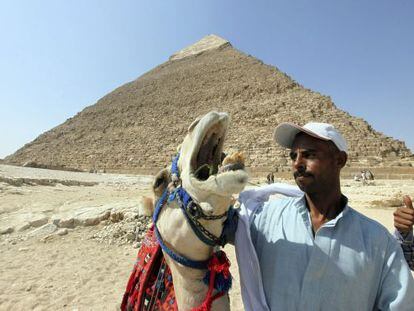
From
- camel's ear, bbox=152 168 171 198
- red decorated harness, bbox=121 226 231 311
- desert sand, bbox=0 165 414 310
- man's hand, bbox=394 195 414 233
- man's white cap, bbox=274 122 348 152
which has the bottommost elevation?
desert sand, bbox=0 165 414 310

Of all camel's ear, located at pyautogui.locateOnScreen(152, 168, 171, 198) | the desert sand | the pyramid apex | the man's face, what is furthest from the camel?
the pyramid apex

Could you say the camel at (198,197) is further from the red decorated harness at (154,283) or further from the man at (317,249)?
the man at (317,249)

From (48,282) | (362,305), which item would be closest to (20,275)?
(48,282)

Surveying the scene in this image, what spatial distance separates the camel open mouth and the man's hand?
65cm

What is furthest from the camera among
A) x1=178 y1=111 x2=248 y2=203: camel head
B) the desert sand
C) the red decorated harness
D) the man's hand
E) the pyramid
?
the pyramid

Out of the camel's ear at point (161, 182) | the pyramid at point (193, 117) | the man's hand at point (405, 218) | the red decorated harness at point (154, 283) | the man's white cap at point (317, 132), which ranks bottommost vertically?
the red decorated harness at point (154, 283)

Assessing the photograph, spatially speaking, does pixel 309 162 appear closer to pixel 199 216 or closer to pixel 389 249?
pixel 389 249

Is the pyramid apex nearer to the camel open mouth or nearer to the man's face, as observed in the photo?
the man's face

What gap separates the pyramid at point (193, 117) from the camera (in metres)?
32.5

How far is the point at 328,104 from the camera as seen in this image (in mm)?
38219

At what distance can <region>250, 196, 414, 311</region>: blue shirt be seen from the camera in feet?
3.03

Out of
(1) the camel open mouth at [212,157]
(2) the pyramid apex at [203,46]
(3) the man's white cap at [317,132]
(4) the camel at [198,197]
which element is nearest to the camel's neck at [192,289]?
(4) the camel at [198,197]

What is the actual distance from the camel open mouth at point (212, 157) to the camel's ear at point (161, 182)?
17cm

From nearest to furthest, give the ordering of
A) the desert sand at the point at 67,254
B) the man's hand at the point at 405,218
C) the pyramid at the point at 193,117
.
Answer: the man's hand at the point at 405,218 → the desert sand at the point at 67,254 → the pyramid at the point at 193,117
